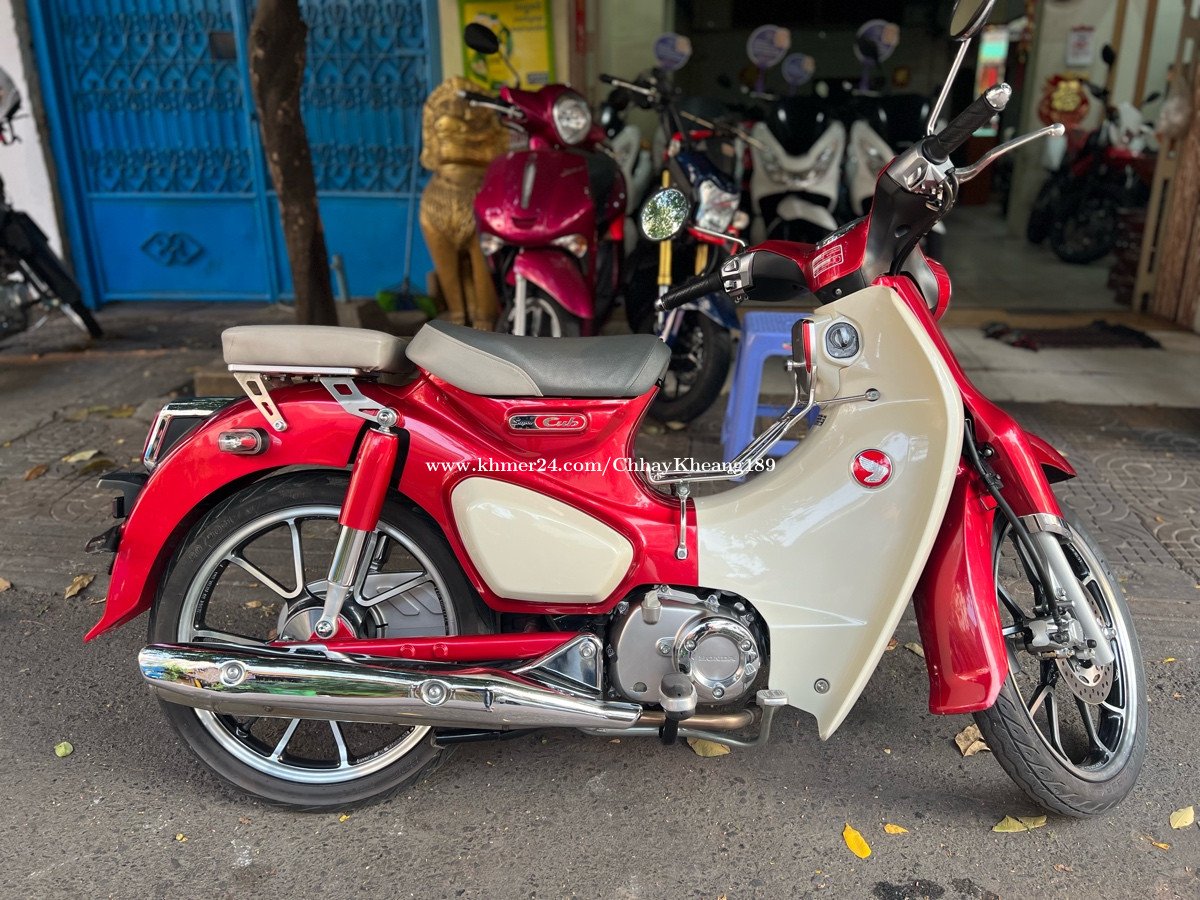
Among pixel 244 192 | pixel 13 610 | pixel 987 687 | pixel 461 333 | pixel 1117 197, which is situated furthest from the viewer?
pixel 1117 197

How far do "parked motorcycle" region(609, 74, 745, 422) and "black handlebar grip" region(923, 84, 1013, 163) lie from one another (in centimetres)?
226

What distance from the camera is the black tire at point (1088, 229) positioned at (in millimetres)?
9484

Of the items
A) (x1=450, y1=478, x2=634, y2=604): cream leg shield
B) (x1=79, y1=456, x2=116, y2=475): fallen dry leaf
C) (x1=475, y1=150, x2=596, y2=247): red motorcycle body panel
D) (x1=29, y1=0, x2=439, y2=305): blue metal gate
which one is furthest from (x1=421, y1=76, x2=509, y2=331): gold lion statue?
(x1=450, y1=478, x2=634, y2=604): cream leg shield

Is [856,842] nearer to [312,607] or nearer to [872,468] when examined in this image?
[872,468]

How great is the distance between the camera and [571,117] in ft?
14.8

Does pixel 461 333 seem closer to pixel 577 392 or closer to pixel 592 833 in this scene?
pixel 577 392

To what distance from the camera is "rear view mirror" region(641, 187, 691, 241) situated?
340 centimetres

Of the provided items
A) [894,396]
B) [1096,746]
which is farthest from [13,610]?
[1096,746]

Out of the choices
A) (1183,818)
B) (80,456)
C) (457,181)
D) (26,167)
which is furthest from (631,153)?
(1183,818)

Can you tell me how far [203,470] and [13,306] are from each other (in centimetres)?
479

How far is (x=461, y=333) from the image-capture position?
221 centimetres

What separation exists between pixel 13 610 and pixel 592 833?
2307 mm

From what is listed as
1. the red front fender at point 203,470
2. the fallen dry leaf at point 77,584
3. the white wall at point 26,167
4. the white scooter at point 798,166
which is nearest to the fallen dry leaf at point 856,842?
the red front fender at point 203,470

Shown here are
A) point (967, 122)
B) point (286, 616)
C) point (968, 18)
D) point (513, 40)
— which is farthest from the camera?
point (513, 40)
